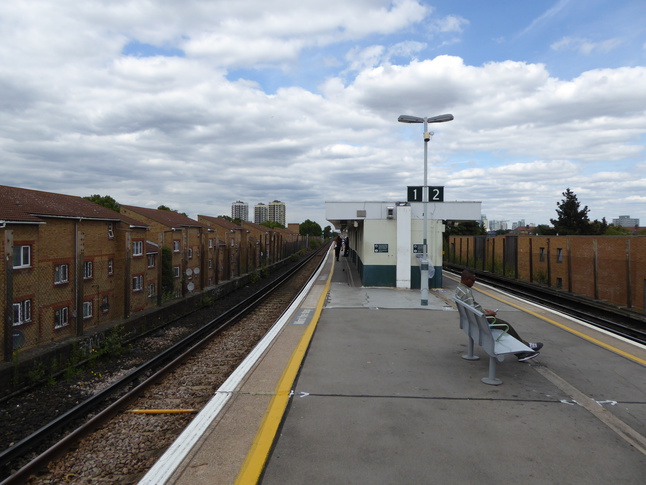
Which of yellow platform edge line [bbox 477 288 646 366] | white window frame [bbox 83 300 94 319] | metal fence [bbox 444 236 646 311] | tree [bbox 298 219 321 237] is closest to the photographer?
yellow platform edge line [bbox 477 288 646 366]

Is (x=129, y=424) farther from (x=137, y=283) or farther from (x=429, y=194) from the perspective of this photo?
(x=137, y=283)

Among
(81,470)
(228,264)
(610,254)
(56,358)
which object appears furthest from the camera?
(228,264)

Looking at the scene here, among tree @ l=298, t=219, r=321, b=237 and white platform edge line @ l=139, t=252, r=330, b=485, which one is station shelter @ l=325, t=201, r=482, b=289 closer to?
white platform edge line @ l=139, t=252, r=330, b=485

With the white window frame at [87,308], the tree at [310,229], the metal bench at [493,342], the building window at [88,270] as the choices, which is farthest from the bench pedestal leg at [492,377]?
the tree at [310,229]

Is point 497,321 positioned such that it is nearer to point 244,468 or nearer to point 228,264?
point 244,468

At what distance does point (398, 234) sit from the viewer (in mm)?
17266

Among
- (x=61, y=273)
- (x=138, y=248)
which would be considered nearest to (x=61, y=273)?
(x=61, y=273)

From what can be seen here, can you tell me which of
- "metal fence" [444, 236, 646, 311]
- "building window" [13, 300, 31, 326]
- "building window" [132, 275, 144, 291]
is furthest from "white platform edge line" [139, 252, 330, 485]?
"building window" [132, 275, 144, 291]

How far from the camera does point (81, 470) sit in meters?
4.07

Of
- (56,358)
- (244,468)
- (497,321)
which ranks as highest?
(497,321)

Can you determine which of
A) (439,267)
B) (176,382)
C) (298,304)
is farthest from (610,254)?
(176,382)

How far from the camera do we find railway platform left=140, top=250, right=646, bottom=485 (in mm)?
3383

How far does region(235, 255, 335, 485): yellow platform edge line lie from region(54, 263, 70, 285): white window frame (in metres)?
18.0

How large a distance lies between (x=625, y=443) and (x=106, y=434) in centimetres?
529
